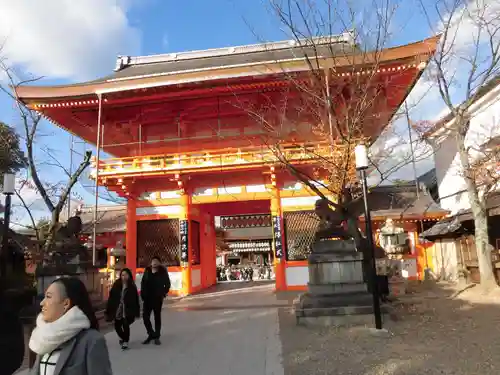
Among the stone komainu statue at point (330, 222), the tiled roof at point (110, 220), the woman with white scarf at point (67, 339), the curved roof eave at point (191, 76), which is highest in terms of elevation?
the curved roof eave at point (191, 76)

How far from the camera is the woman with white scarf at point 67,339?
216cm

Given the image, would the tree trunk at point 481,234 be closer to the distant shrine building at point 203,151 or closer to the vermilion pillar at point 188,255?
the distant shrine building at point 203,151

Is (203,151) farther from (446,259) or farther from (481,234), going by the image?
(446,259)

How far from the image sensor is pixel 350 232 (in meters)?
9.19

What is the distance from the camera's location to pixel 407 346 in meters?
6.10

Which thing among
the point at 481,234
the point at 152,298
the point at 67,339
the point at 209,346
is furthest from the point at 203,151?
the point at 67,339

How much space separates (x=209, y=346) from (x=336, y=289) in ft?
9.59

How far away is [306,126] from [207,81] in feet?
14.4

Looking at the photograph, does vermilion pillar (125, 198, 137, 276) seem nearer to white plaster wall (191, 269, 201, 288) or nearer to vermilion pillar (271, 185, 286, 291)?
white plaster wall (191, 269, 201, 288)

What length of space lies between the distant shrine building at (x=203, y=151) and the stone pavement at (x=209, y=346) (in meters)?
4.97

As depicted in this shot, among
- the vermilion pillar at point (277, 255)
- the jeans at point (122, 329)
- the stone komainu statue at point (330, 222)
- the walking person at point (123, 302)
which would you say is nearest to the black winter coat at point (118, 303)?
the walking person at point (123, 302)

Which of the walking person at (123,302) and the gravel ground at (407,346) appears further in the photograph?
the walking person at (123,302)

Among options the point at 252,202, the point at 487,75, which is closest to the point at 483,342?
the point at 487,75

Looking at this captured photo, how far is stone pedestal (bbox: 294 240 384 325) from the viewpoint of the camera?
7855mm
